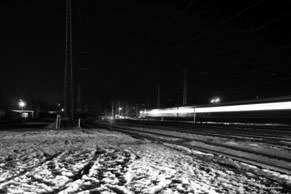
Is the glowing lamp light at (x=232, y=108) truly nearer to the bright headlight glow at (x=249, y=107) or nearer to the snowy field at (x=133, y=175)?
the bright headlight glow at (x=249, y=107)

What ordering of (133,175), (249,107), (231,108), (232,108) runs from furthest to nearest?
(231,108)
(232,108)
(249,107)
(133,175)

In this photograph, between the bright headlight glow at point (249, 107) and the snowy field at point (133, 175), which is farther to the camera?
the bright headlight glow at point (249, 107)

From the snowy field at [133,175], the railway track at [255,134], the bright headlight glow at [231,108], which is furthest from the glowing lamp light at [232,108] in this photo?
the snowy field at [133,175]

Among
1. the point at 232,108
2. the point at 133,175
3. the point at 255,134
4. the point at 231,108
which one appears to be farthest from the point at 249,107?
the point at 133,175

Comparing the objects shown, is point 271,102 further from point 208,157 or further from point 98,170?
point 98,170

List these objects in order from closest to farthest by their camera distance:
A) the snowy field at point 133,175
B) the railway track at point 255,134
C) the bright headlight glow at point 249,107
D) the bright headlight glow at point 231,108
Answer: the snowy field at point 133,175 → the railway track at point 255,134 → the bright headlight glow at point 249,107 → the bright headlight glow at point 231,108

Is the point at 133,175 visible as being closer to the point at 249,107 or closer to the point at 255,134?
the point at 255,134

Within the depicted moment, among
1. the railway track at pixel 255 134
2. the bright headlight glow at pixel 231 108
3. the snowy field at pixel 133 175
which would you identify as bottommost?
the railway track at pixel 255 134

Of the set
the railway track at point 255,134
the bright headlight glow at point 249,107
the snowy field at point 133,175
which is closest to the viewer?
the snowy field at point 133,175

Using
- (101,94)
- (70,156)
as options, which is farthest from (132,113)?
(70,156)

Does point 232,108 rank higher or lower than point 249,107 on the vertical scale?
lower

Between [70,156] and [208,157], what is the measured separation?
3476 millimetres

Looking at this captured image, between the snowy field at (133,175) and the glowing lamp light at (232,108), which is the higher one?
the glowing lamp light at (232,108)

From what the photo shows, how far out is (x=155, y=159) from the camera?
627 cm
